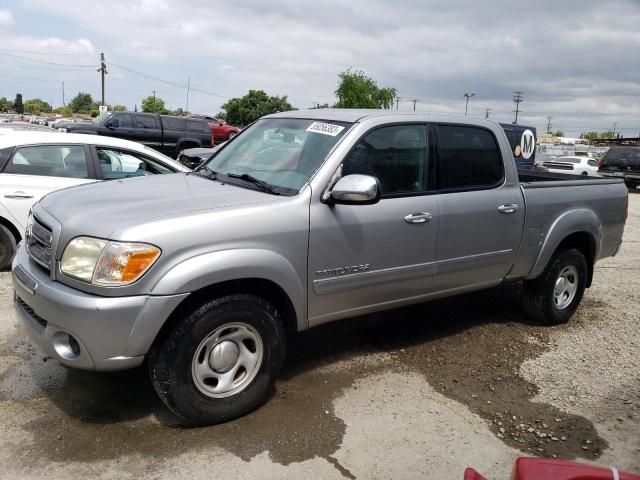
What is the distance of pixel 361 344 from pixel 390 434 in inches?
55.0

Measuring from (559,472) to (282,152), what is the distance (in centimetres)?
277

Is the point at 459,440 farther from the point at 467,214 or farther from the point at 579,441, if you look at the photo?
the point at 467,214

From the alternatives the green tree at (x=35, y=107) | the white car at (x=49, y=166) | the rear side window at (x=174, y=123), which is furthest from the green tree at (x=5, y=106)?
the white car at (x=49, y=166)

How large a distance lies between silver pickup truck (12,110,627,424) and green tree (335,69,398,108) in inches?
1763

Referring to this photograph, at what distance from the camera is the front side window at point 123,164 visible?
670cm

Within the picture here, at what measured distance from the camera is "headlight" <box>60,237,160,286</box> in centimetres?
291

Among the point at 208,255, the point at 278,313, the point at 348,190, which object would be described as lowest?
the point at 278,313

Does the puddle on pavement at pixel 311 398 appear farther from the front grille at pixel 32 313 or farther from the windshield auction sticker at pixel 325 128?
the windshield auction sticker at pixel 325 128

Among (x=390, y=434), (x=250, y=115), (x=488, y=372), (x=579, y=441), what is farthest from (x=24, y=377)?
(x=250, y=115)

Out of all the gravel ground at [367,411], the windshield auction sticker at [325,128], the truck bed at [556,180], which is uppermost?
the windshield auction sticker at [325,128]

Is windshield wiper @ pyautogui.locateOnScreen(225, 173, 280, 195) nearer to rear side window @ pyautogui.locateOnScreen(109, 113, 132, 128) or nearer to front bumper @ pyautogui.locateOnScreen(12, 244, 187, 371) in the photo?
front bumper @ pyautogui.locateOnScreen(12, 244, 187, 371)

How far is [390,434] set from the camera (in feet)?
11.1

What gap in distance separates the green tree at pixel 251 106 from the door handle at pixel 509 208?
56.8 m

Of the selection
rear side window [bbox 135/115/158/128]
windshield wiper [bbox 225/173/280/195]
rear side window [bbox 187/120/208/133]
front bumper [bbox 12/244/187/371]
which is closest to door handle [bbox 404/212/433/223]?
windshield wiper [bbox 225/173/280/195]
